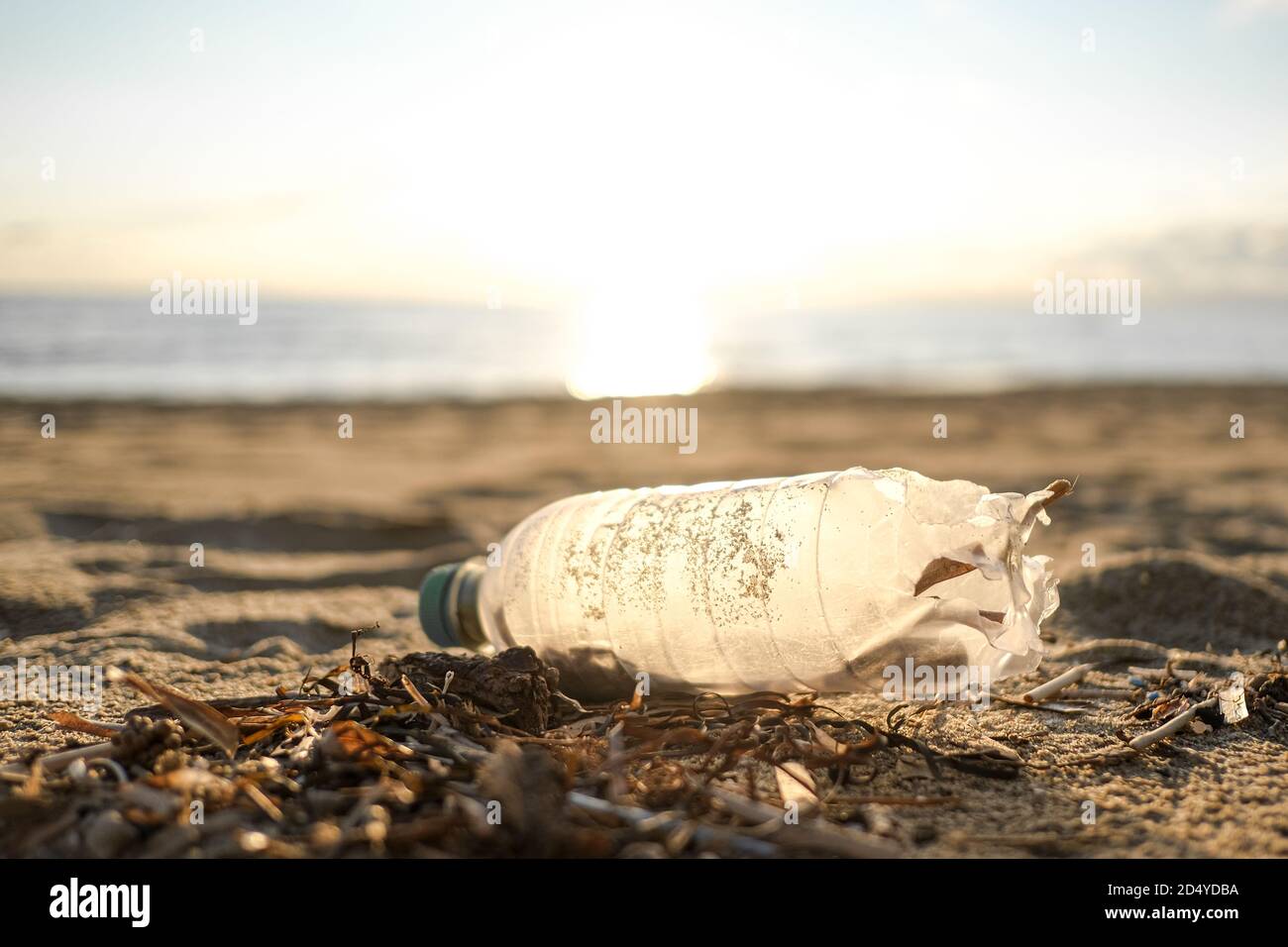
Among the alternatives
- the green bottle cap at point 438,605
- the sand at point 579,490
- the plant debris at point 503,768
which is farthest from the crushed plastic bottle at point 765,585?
the sand at point 579,490

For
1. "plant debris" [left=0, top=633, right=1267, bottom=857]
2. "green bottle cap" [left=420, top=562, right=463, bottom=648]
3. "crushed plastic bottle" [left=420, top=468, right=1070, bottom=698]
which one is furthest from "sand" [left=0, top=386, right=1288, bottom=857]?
"green bottle cap" [left=420, top=562, right=463, bottom=648]

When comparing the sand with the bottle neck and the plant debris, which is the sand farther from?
the bottle neck

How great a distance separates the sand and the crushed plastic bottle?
27cm

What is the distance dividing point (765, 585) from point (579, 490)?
210 inches

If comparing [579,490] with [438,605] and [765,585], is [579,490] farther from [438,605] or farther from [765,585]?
[765,585]

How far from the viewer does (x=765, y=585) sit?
2676 mm

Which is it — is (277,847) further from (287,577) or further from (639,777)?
(287,577)

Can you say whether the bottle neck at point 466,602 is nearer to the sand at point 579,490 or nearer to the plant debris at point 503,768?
the plant debris at point 503,768

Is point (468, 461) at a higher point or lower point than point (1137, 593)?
higher

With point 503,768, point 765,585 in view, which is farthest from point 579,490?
point 503,768
